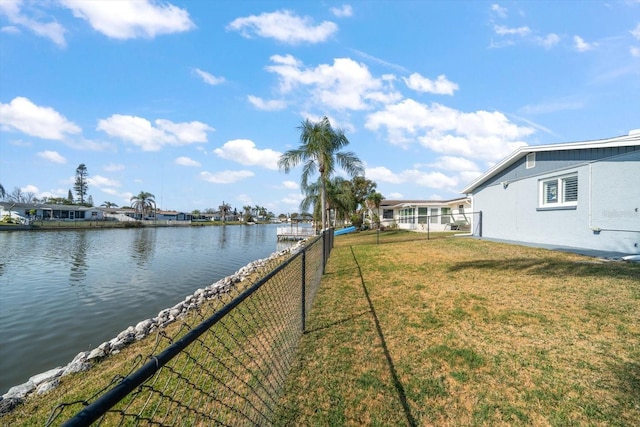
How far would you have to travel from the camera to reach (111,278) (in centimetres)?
1309

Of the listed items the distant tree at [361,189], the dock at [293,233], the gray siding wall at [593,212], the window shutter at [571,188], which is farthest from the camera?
the distant tree at [361,189]

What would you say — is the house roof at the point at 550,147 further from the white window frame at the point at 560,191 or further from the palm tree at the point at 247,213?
the palm tree at the point at 247,213

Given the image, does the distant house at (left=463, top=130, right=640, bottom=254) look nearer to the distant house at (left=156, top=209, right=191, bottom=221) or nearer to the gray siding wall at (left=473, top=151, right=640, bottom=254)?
the gray siding wall at (left=473, top=151, right=640, bottom=254)

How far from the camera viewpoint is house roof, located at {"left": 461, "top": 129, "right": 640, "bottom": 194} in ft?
28.6

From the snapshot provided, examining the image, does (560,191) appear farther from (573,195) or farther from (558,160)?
(558,160)

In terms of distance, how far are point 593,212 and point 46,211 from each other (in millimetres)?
75999

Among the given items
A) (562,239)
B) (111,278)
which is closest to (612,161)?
(562,239)

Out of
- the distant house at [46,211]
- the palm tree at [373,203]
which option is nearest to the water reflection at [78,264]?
the palm tree at [373,203]

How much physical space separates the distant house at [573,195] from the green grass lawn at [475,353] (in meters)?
2.75

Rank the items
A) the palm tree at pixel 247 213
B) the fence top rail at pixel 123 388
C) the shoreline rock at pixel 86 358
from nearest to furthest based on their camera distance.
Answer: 1. the fence top rail at pixel 123 388
2. the shoreline rock at pixel 86 358
3. the palm tree at pixel 247 213

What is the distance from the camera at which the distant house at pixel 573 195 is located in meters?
8.92

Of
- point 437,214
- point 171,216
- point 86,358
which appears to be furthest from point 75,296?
point 171,216

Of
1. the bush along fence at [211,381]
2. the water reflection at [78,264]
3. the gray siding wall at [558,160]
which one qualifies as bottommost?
the water reflection at [78,264]

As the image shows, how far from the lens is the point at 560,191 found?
11.2m
